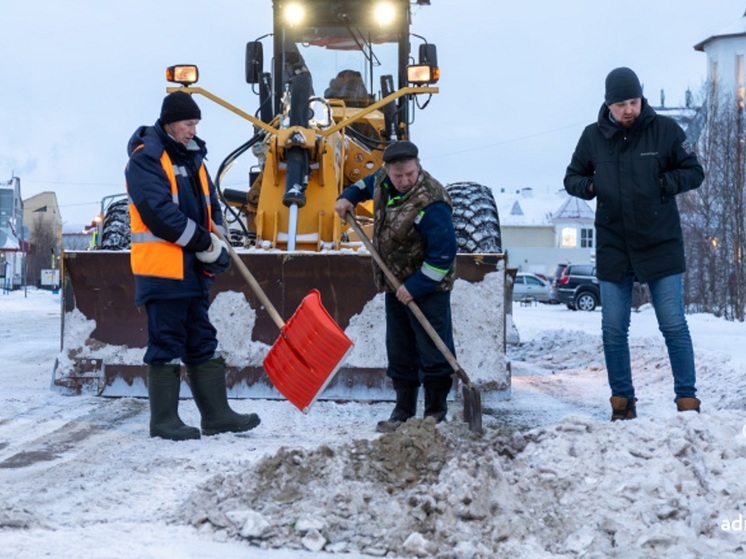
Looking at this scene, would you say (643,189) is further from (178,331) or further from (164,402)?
(164,402)

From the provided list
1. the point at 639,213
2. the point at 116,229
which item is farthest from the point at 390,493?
the point at 116,229

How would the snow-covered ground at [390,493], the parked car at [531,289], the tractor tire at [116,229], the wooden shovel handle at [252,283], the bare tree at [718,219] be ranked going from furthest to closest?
the parked car at [531,289]
the bare tree at [718,219]
the tractor tire at [116,229]
the wooden shovel handle at [252,283]
the snow-covered ground at [390,493]

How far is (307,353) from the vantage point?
5234 mm

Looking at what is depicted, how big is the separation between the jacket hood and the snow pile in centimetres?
164

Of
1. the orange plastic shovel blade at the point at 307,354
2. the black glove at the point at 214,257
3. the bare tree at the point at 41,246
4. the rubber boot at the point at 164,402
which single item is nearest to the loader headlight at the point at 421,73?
the black glove at the point at 214,257

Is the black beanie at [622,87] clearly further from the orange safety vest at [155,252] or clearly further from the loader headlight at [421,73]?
the loader headlight at [421,73]

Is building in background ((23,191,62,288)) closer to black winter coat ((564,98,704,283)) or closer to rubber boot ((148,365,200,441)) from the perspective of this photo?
rubber boot ((148,365,200,441))

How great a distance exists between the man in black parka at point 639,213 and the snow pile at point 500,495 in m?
0.99

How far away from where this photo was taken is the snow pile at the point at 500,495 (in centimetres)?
341

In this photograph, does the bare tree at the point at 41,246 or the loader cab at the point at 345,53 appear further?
the bare tree at the point at 41,246

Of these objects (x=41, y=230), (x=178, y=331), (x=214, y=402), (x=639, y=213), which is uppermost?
(x=41, y=230)

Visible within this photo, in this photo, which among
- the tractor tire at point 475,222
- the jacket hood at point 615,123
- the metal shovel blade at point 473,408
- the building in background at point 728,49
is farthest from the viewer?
the building in background at point 728,49

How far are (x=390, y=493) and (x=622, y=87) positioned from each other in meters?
2.52

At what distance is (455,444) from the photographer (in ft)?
14.2
